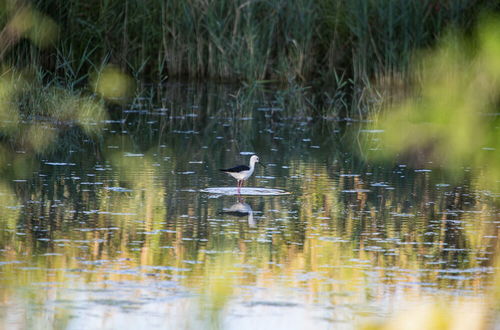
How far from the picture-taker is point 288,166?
1156 centimetres

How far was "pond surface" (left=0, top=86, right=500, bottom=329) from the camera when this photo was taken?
19.7ft

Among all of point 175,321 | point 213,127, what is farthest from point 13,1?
point 175,321

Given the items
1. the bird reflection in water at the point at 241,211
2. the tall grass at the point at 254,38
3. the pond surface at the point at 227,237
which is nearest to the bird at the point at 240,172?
the pond surface at the point at 227,237

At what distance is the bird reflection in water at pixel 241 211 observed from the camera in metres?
8.54

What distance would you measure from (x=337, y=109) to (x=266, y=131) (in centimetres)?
234

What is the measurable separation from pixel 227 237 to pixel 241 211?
1.13 meters

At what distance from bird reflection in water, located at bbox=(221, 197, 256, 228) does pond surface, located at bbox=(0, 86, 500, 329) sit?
2 cm

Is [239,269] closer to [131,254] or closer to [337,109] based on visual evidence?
[131,254]

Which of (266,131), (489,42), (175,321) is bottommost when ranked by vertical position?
(175,321)

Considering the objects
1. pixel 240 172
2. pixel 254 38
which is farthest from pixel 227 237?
pixel 254 38

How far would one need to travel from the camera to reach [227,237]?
7.81m

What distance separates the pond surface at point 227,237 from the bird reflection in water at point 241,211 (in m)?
0.02

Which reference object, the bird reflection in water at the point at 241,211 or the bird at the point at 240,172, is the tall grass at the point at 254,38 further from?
the bird reflection in water at the point at 241,211

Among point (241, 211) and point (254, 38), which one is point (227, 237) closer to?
point (241, 211)
